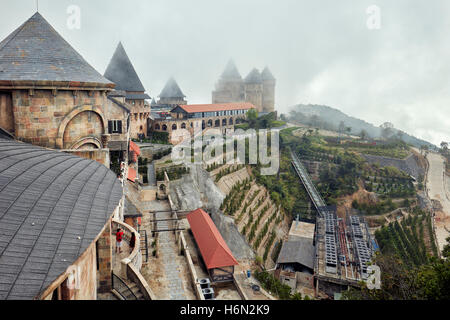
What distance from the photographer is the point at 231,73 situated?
73688 mm

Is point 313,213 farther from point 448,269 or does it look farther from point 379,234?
point 448,269

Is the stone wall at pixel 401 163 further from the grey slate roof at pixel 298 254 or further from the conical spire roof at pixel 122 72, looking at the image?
the conical spire roof at pixel 122 72

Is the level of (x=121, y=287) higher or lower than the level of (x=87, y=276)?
lower

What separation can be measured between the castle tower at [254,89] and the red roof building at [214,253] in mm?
53608

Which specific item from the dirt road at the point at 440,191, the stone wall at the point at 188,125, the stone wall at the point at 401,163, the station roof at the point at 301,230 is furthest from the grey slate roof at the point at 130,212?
the stone wall at the point at 401,163

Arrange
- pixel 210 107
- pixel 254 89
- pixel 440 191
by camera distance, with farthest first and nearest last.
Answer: pixel 254 89 → pixel 210 107 → pixel 440 191

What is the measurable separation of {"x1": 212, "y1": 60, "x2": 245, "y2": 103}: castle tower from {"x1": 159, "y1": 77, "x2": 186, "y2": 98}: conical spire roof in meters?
15.4

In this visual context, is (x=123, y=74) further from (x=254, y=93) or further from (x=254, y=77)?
(x=254, y=77)

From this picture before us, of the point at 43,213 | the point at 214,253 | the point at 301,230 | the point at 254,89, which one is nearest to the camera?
the point at 43,213

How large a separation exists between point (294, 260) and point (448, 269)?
18.4m

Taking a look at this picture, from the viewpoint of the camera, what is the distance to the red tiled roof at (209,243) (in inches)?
759

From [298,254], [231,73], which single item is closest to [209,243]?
[298,254]

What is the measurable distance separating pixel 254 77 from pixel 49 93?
64882 millimetres

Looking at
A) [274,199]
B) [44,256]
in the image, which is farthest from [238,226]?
[44,256]
